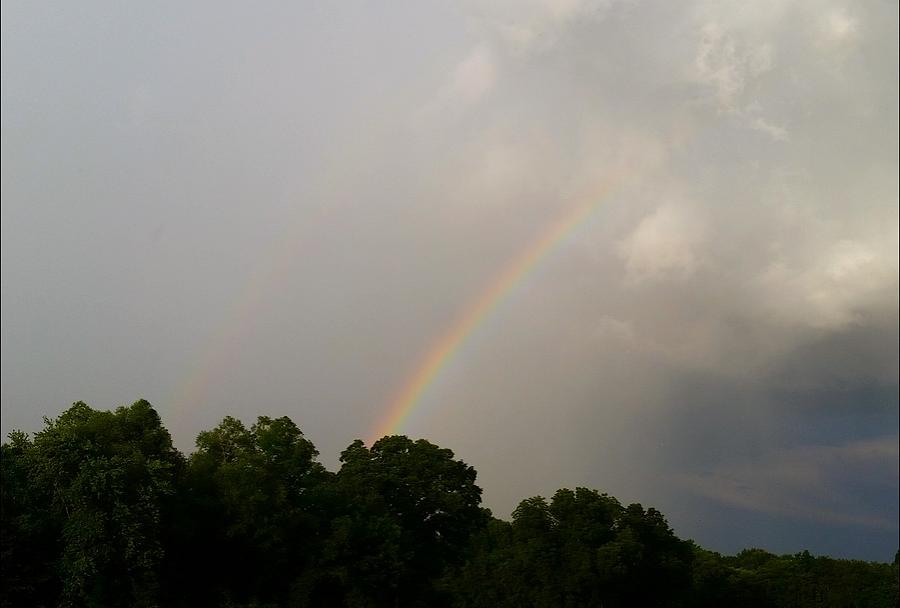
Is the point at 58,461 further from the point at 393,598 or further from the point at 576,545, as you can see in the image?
the point at 576,545

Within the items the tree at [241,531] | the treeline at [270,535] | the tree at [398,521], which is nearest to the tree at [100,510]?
the treeline at [270,535]

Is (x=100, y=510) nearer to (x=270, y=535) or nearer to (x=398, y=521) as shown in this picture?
(x=270, y=535)

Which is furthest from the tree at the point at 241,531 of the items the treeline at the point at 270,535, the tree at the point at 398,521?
the tree at the point at 398,521

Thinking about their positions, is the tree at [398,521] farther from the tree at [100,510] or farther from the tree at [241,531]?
the tree at [100,510]

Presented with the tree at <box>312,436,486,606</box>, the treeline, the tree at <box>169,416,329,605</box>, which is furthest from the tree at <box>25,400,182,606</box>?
the tree at <box>312,436,486,606</box>

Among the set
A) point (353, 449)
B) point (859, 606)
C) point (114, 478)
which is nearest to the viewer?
point (114, 478)

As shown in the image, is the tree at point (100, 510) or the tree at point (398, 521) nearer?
the tree at point (100, 510)

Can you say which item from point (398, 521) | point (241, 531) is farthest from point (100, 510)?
point (398, 521)

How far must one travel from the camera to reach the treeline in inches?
2291

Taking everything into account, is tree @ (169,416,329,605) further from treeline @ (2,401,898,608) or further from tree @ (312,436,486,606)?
tree @ (312,436,486,606)

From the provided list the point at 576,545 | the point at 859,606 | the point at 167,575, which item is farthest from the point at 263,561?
the point at 859,606

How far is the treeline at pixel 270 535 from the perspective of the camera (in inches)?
2291

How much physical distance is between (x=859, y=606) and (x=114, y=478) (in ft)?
329

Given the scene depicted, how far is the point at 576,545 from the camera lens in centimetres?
6138
